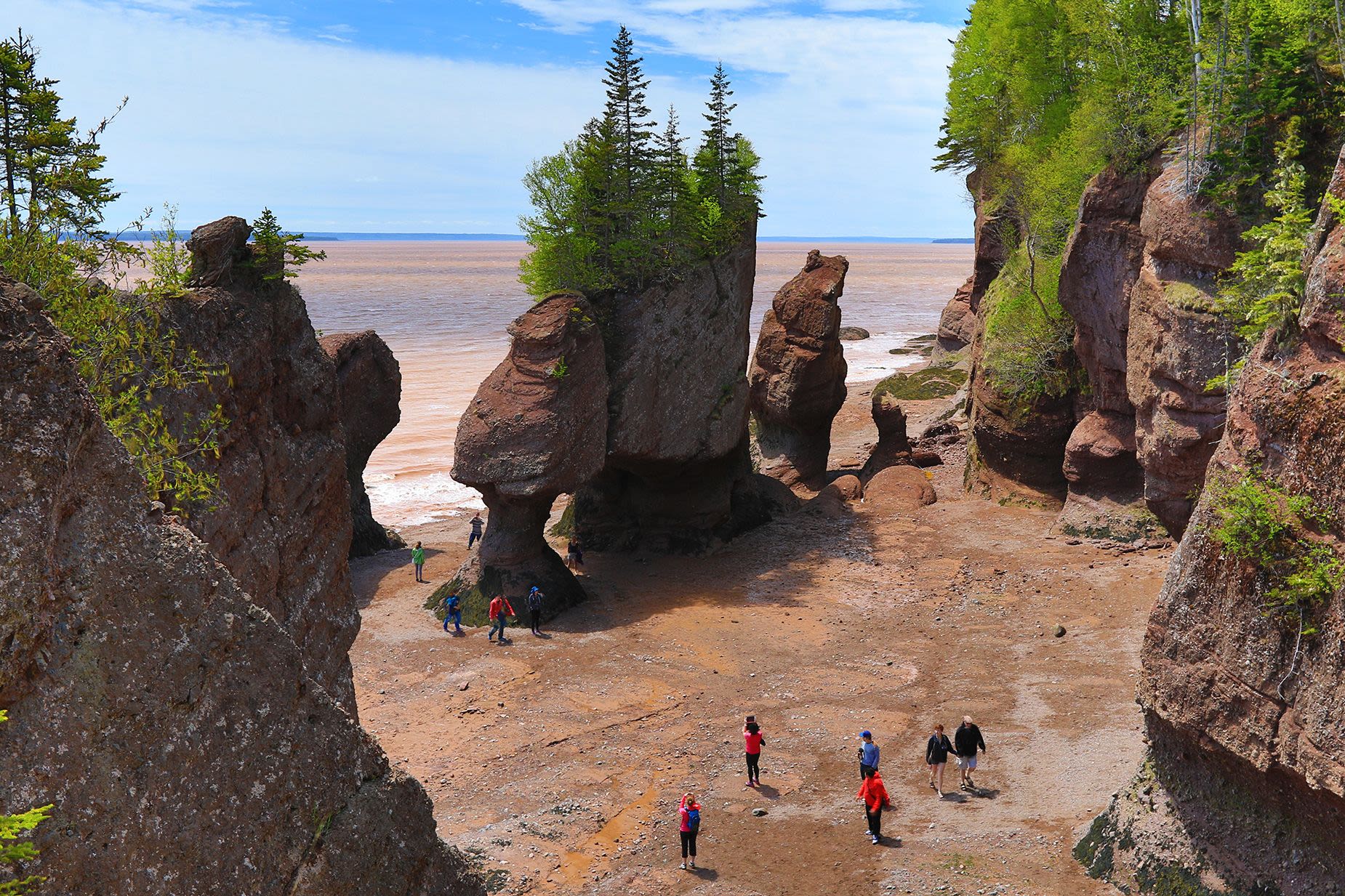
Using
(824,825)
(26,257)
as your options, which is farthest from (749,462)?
(26,257)

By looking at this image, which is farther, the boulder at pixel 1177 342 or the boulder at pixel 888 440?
the boulder at pixel 888 440

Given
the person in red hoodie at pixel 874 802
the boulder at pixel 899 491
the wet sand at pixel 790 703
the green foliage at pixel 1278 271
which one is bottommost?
the wet sand at pixel 790 703

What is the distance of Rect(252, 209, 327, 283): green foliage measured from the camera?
13.8m

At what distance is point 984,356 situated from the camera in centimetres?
3500

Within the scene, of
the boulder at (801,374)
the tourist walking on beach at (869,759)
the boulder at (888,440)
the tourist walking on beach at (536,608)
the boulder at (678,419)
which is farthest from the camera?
the boulder at (888,440)

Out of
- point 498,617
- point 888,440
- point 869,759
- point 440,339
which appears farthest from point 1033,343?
point 440,339

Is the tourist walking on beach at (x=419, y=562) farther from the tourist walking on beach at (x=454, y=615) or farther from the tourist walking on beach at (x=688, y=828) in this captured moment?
the tourist walking on beach at (x=688, y=828)

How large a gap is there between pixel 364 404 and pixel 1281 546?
3010cm

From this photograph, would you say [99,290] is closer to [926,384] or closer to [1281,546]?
[1281,546]

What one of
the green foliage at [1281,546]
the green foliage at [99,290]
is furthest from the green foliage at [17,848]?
the green foliage at [1281,546]

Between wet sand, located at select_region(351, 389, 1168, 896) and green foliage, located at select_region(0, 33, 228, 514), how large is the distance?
7.75 metres

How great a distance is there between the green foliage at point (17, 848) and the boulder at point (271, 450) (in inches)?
226

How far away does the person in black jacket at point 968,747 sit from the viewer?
1681 centimetres

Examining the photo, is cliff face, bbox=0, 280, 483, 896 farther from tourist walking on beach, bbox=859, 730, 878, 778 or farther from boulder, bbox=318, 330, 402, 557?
boulder, bbox=318, 330, 402, 557
